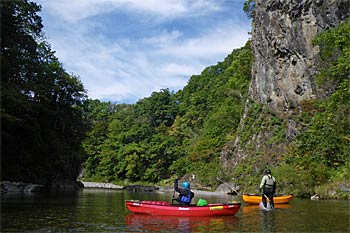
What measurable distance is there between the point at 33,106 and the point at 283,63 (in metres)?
26.2

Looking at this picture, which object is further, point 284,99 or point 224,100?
point 224,100

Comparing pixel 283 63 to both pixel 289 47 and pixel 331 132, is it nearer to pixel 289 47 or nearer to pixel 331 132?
pixel 289 47

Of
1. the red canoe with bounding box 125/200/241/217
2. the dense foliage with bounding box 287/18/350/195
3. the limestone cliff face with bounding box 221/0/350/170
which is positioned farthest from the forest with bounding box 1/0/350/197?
the red canoe with bounding box 125/200/241/217

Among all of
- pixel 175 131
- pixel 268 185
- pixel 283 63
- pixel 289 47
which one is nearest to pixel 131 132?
pixel 175 131

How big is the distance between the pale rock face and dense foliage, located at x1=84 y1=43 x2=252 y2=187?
388 inches

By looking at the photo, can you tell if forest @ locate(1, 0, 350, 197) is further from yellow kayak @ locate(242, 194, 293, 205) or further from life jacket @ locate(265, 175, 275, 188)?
life jacket @ locate(265, 175, 275, 188)

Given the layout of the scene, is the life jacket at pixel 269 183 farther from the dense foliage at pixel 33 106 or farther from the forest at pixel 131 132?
the dense foliage at pixel 33 106

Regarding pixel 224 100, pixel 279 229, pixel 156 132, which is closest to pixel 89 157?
pixel 156 132

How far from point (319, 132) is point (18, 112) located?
22420 millimetres

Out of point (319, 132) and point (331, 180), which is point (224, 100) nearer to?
point (319, 132)

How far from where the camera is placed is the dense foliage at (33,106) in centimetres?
2477

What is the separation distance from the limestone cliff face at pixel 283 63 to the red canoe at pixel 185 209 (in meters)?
24.5

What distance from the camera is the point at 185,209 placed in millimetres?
15297

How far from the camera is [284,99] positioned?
1686 inches
